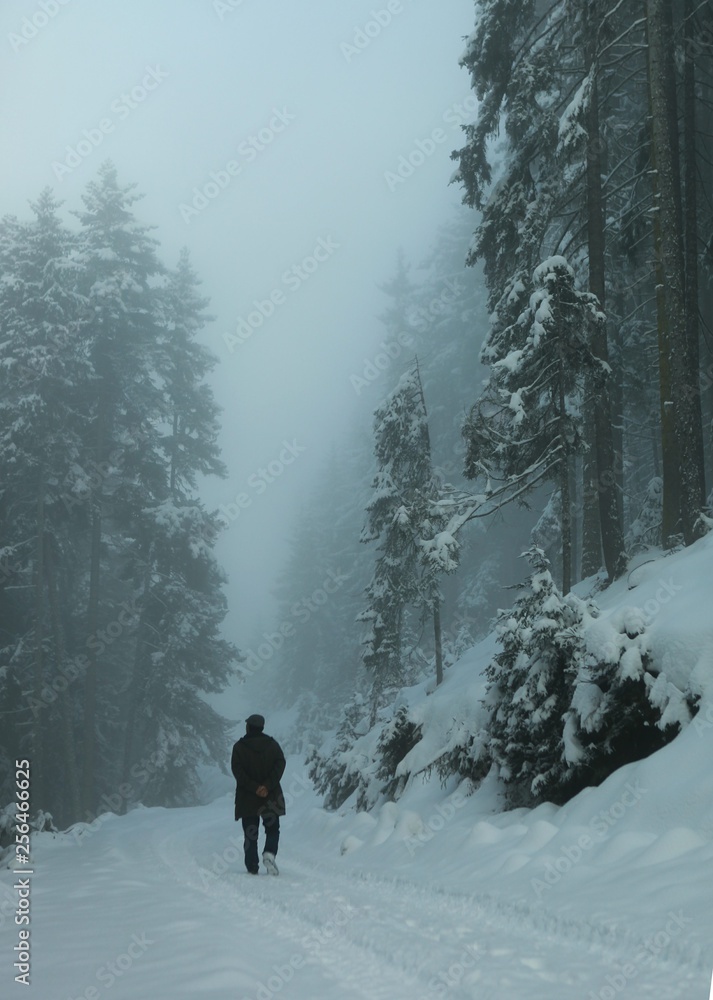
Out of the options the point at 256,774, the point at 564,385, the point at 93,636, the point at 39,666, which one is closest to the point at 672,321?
the point at 564,385

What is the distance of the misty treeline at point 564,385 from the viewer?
9.37 metres

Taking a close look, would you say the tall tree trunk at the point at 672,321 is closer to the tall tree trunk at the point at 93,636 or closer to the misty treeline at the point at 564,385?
the misty treeline at the point at 564,385

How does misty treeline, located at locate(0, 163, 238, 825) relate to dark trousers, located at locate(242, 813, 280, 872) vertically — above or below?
above

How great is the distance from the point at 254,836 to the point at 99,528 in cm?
2121

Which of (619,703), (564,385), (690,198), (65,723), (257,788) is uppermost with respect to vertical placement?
(690,198)

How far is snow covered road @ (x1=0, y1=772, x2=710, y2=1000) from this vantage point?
4.20 metres

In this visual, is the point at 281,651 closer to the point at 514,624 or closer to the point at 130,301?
the point at 130,301

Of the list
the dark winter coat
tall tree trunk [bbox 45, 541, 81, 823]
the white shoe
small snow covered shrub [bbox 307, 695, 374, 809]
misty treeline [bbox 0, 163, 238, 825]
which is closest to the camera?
the white shoe

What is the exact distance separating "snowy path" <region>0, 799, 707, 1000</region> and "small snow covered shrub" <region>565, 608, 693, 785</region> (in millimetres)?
2303

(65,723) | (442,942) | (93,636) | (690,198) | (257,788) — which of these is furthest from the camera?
(93,636)

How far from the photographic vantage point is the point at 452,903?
6.56 meters

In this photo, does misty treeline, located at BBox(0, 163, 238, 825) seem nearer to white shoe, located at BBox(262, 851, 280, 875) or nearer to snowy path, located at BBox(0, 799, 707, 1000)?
white shoe, located at BBox(262, 851, 280, 875)

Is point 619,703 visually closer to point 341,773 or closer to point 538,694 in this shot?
point 538,694

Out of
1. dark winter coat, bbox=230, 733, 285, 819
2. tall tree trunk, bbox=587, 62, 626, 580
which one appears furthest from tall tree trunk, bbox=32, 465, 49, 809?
tall tree trunk, bbox=587, 62, 626, 580
